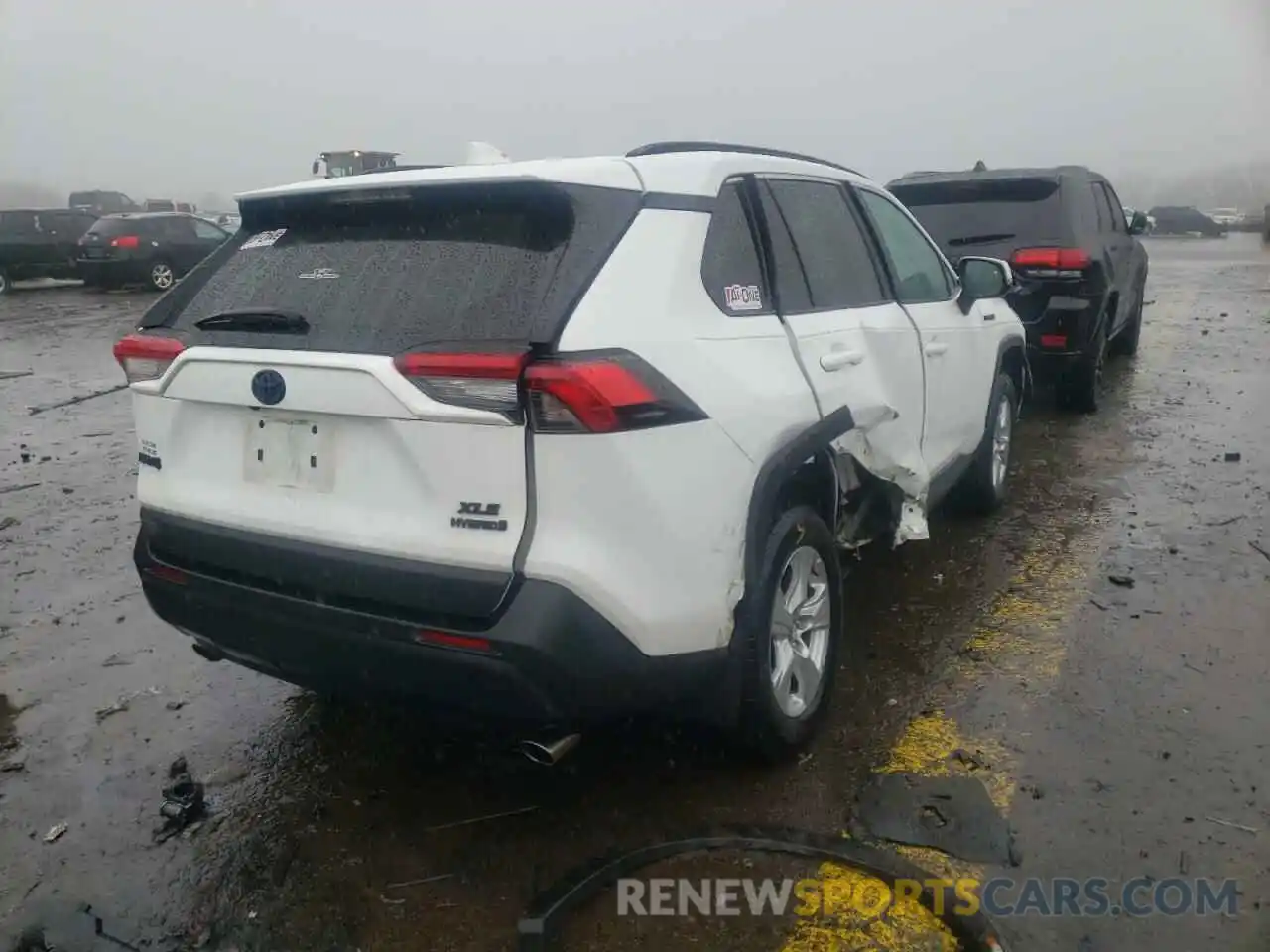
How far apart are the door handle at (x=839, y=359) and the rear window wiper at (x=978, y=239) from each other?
15.0 feet

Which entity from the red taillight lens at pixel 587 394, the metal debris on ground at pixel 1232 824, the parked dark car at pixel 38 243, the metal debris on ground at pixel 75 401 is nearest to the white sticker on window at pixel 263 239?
the red taillight lens at pixel 587 394

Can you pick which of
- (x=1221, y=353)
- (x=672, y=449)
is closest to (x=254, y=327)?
(x=672, y=449)

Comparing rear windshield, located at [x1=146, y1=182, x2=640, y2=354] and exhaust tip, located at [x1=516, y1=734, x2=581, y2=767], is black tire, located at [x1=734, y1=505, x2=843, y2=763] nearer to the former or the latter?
exhaust tip, located at [x1=516, y1=734, x2=581, y2=767]

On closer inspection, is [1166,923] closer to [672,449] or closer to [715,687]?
[715,687]

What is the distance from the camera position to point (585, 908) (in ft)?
8.63

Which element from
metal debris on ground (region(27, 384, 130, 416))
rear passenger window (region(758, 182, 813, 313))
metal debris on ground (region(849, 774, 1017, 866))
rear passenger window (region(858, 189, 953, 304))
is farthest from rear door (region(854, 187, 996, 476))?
metal debris on ground (region(27, 384, 130, 416))

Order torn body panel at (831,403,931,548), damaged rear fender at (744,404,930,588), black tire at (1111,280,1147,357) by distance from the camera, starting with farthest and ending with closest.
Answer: black tire at (1111,280,1147,357) < torn body panel at (831,403,931,548) < damaged rear fender at (744,404,930,588)

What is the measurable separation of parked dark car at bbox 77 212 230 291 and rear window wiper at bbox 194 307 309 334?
1905 centimetres

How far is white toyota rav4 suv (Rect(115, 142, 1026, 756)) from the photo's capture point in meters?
2.41

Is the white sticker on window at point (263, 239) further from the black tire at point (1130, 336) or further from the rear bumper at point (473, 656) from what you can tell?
the black tire at point (1130, 336)

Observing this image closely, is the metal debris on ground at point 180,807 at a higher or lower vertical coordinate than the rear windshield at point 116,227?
lower

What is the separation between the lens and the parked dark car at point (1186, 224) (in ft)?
156

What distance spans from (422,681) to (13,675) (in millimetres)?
2479

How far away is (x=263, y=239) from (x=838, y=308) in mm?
1920
